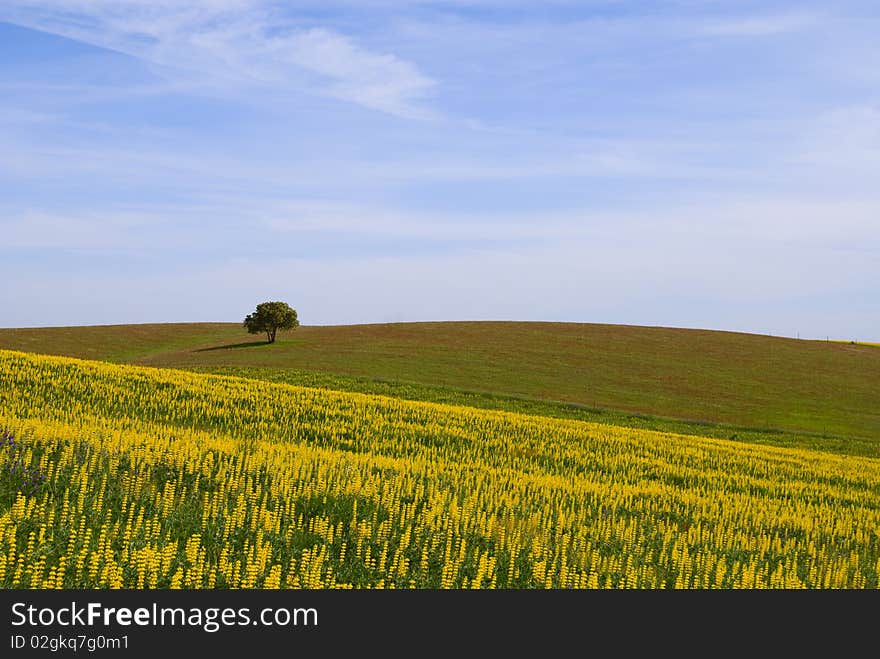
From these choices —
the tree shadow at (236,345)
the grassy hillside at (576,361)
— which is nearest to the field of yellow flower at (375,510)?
the grassy hillside at (576,361)

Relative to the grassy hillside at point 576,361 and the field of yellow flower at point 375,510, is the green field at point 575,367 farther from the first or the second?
the field of yellow flower at point 375,510

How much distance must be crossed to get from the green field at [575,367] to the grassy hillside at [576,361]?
15cm

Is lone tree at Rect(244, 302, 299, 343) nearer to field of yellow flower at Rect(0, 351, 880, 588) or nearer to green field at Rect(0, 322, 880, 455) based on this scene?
green field at Rect(0, 322, 880, 455)

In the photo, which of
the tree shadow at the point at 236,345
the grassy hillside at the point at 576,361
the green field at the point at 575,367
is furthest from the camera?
the tree shadow at the point at 236,345

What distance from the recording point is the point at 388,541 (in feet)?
32.6

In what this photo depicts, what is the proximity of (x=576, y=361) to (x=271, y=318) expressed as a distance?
2867 cm

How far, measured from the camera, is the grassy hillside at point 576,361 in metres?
50.6

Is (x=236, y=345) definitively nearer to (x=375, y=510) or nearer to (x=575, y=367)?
(x=575, y=367)

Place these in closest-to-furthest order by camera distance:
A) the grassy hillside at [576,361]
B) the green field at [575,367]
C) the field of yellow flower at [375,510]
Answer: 1. the field of yellow flower at [375,510]
2. the green field at [575,367]
3. the grassy hillside at [576,361]

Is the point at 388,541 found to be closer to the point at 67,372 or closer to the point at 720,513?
the point at 720,513

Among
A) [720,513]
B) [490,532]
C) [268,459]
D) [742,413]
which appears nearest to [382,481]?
[268,459]

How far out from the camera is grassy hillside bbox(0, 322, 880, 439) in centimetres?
5056

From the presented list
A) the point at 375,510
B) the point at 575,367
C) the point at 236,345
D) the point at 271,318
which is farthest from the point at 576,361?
the point at 375,510

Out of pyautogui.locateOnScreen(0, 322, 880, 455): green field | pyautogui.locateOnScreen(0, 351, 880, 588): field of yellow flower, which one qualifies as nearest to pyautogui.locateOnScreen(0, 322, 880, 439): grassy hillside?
pyautogui.locateOnScreen(0, 322, 880, 455): green field
